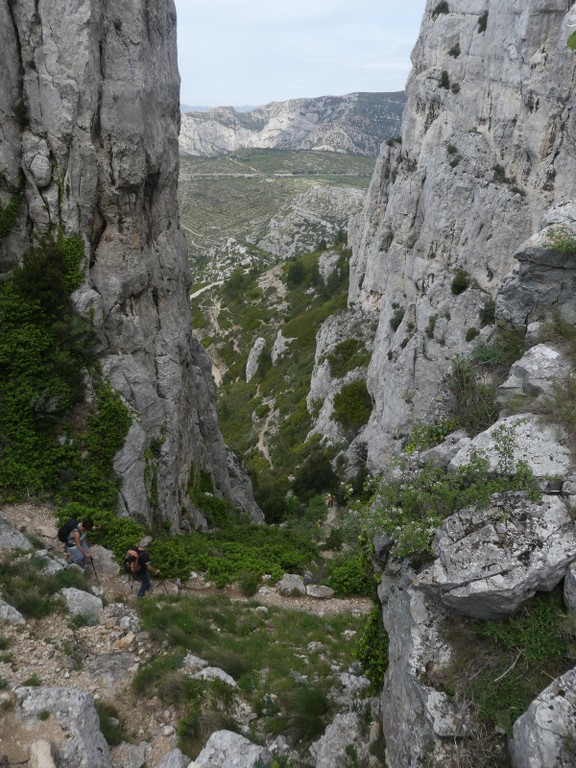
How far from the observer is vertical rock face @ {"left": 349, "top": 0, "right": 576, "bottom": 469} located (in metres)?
24.6

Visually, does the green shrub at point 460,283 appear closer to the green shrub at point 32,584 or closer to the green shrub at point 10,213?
the green shrub at point 10,213

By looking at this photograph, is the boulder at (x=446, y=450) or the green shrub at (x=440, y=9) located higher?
the green shrub at (x=440, y=9)

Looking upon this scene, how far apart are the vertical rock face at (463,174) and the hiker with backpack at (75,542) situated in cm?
1544

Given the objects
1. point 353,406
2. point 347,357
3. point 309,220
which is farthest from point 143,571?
point 309,220

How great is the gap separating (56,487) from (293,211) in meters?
149

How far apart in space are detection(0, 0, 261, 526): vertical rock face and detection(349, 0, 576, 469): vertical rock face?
1254 centimetres

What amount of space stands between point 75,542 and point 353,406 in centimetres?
3314

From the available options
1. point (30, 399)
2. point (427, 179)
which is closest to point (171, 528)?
point (30, 399)

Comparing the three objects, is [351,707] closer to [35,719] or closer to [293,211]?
[35,719]

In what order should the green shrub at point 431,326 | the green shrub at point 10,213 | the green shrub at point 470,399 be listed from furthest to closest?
the green shrub at point 431,326
the green shrub at point 10,213
the green shrub at point 470,399

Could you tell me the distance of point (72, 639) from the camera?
8719 mm

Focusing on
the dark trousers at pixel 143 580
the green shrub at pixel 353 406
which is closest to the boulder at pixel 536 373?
the dark trousers at pixel 143 580

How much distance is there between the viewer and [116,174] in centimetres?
1634

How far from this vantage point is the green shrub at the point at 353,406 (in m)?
41.7
